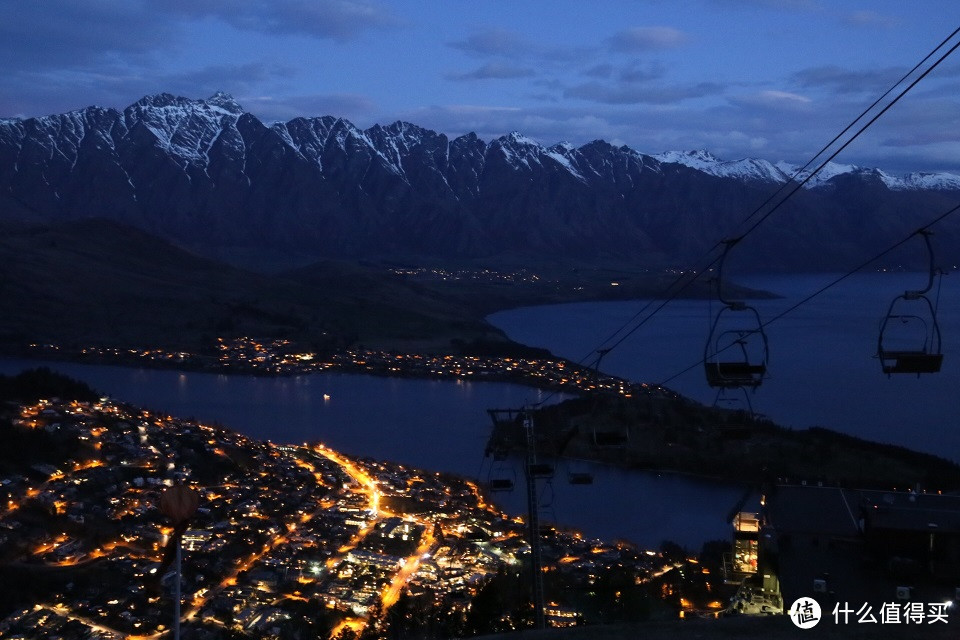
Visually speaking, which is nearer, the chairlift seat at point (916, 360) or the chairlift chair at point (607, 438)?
the chairlift seat at point (916, 360)

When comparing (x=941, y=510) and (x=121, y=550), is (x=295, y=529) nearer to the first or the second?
(x=121, y=550)

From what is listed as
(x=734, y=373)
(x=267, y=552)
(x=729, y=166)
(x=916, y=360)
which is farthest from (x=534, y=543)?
(x=729, y=166)

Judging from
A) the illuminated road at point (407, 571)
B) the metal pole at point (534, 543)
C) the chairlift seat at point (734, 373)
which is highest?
the chairlift seat at point (734, 373)

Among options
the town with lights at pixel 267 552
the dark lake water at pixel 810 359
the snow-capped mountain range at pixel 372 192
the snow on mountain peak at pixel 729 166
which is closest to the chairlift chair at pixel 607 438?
the town with lights at pixel 267 552

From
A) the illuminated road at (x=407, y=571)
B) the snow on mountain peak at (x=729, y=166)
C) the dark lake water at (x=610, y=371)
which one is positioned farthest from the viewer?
the snow on mountain peak at (x=729, y=166)

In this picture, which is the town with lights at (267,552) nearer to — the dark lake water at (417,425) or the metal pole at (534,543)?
the metal pole at (534,543)

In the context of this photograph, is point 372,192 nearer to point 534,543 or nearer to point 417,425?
point 417,425

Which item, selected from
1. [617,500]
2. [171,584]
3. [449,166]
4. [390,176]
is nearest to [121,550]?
[171,584]

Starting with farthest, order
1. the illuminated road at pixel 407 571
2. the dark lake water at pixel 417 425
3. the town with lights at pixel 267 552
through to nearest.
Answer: the dark lake water at pixel 417 425 → the illuminated road at pixel 407 571 → the town with lights at pixel 267 552

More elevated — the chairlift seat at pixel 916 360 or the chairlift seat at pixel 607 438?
the chairlift seat at pixel 916 360
